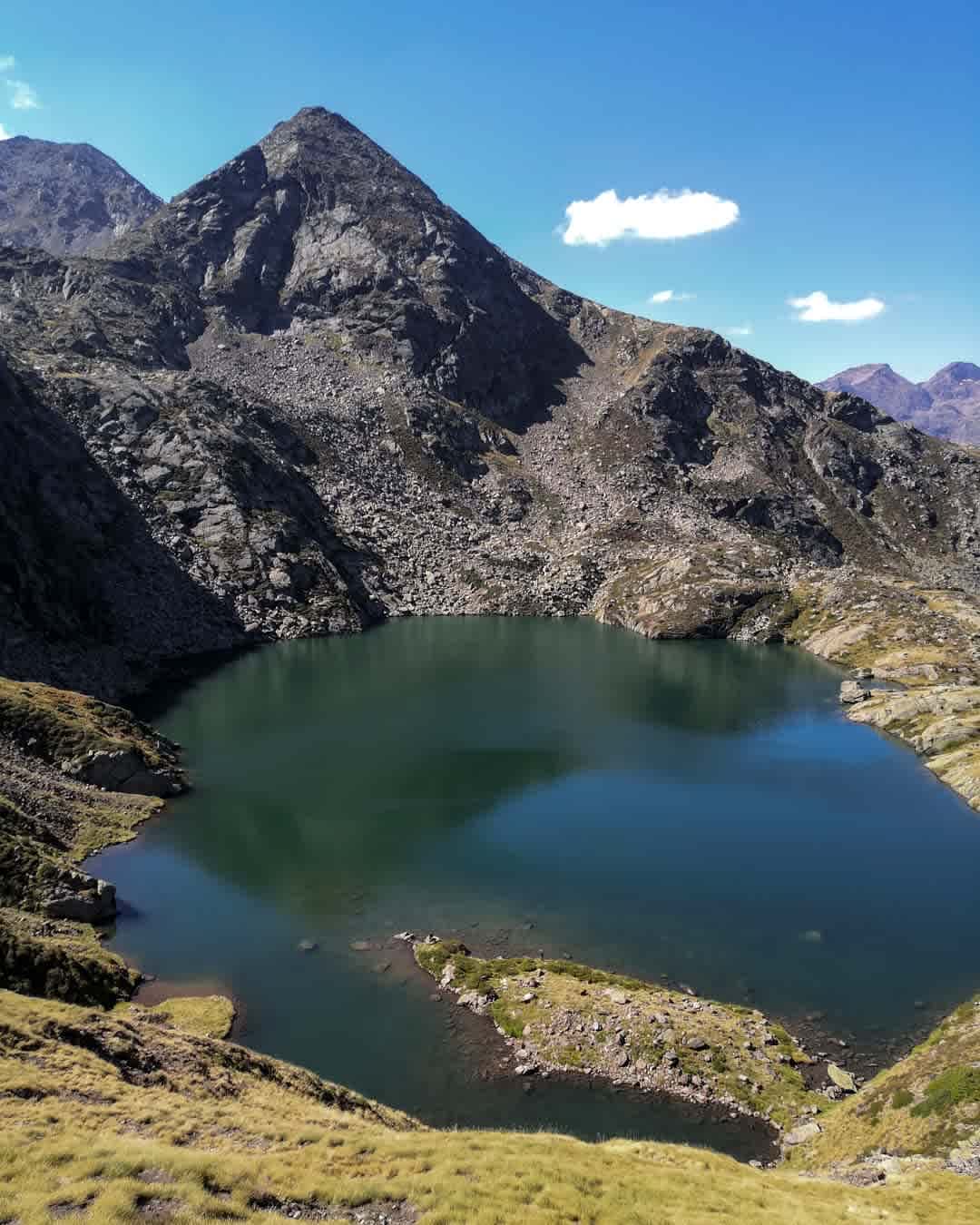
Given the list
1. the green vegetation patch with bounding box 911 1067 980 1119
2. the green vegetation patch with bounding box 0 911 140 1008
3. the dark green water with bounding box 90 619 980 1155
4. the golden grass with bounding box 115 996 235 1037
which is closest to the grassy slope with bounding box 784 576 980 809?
the dark green water with bounding box 90 619 980 1155

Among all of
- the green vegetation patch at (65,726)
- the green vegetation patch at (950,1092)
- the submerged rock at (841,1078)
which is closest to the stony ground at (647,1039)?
the submerged rock at (841,1078)

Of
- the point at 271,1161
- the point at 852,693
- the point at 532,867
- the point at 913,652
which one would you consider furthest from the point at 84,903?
the point at 913,652

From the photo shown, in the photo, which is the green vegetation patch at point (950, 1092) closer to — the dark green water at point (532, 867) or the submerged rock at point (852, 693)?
the dark green water at point (532, 867)

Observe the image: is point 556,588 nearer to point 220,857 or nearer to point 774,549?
point 774,549

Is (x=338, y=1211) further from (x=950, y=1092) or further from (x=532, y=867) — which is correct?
(x=532, y=867)

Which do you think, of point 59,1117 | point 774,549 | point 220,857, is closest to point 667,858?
point 220,857

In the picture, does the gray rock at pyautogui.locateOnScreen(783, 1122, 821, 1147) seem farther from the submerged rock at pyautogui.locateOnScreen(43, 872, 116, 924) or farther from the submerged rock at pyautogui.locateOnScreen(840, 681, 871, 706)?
the submerged rock at pyautogui.locateOnScreen(840, 681, 871, 706)

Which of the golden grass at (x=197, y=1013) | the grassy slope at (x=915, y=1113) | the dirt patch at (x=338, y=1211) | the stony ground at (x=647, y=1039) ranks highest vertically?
the dirt patch at (x=338, y=1211)
